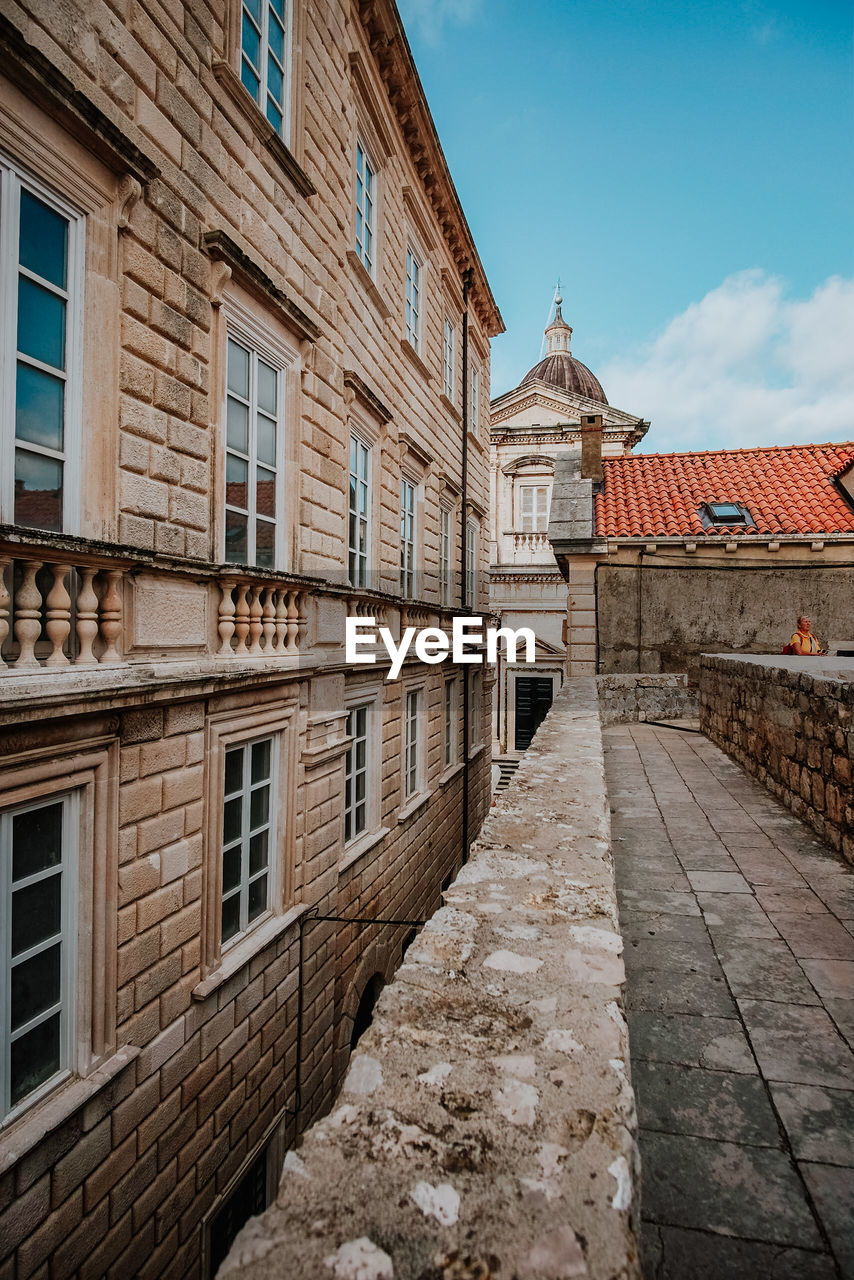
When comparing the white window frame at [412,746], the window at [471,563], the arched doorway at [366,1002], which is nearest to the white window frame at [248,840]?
the arched doorway at [366,1002]

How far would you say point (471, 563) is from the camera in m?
15.2

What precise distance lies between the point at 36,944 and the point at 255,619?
273cm

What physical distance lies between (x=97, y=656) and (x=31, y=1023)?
2022 millimetres

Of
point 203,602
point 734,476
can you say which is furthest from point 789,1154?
point 734,476

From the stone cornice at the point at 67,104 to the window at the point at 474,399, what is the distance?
37.8 feet

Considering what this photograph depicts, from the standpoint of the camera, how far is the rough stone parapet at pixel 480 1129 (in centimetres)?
125

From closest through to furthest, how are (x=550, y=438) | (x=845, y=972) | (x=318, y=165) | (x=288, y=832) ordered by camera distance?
1. (x=845, y=972)
2. (x=288, y=832)
3. (x=318, y=165)
4. (x=550, y=438)

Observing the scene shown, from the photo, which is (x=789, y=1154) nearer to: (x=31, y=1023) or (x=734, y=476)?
(x=31, y=1023)

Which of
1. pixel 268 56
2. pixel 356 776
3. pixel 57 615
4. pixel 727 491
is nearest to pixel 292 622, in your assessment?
pixel 57 615

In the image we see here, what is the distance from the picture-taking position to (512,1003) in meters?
2.11

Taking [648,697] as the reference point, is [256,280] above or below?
above

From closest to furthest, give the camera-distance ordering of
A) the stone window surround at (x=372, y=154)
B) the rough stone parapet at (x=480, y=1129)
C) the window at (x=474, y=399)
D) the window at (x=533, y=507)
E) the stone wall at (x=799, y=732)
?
the rough stone parapet at (x=480, y=1129) → the stone wall at (x=799, y=732) → the stone window surround at (x=372, y=154) → the window at (x=474, y=399) → the window at (x=533, y=507)

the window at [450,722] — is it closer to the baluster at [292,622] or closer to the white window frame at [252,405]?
the baluster at [292,622]

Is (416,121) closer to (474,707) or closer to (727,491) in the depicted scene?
(727,491)
